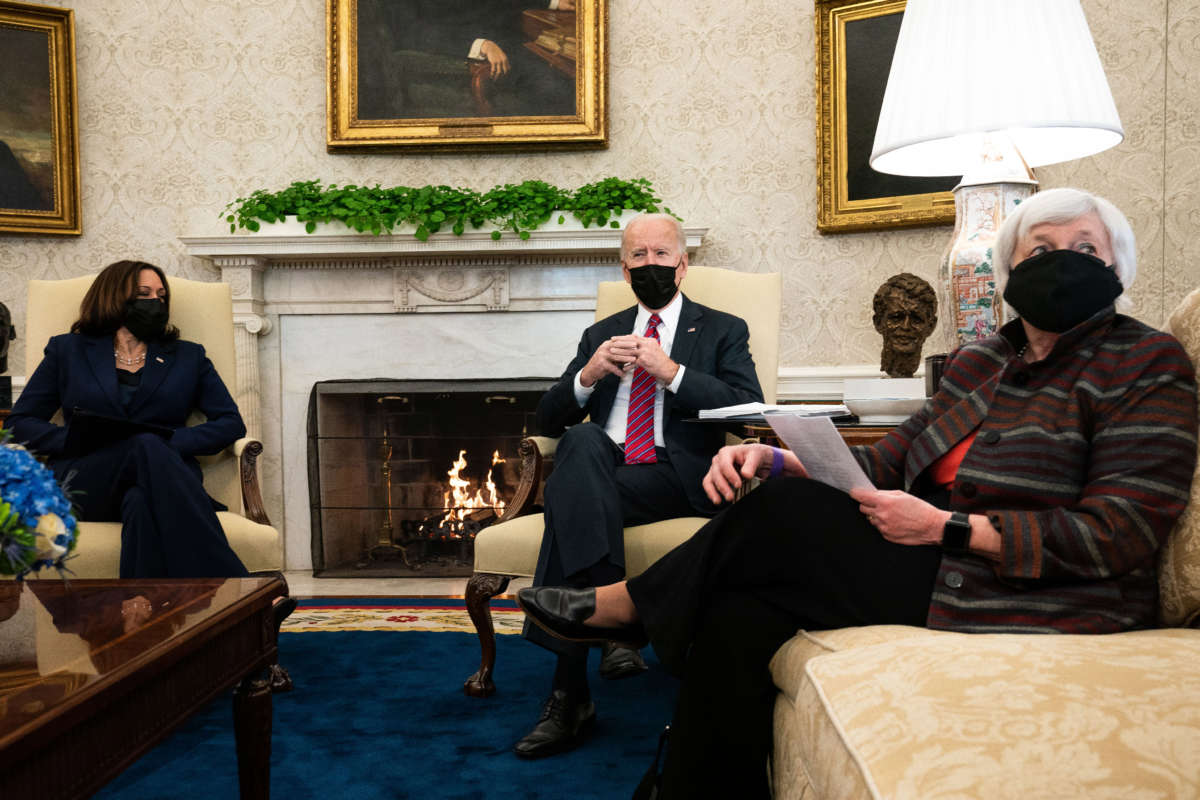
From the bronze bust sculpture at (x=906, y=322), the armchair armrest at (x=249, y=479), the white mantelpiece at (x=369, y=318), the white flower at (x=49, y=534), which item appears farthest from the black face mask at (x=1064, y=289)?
the white mantelpiece at (x=369, y=318)

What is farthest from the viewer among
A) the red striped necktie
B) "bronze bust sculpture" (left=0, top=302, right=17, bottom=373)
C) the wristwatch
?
"bronze bust sculpture" (left=0, top=302, right=17, bottom=373)

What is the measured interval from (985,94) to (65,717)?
76.7 inches

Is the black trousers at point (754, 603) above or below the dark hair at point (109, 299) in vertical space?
below

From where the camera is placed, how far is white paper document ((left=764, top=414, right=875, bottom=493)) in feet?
4.88

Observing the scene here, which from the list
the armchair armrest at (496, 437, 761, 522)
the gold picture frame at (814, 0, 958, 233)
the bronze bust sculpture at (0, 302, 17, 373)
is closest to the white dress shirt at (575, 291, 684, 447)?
the armchair armrest at (496, 437, 761, 522)

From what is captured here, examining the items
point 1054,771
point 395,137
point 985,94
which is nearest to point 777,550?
point 1054,771

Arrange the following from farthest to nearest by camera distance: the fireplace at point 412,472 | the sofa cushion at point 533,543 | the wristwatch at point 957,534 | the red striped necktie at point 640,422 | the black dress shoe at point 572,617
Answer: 1. the fireplace at point 412,472
2. the red striped necktie at point 640,422
3. the sofa cushion at point 533,543
4. the black dress shoe at point 572,617
5. the wristwatch at point 957,534

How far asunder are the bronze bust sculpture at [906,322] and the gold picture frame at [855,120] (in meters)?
1.41

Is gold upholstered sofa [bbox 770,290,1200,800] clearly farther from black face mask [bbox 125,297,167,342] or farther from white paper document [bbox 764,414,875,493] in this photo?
black face mask [bbox 125,297,167,342]

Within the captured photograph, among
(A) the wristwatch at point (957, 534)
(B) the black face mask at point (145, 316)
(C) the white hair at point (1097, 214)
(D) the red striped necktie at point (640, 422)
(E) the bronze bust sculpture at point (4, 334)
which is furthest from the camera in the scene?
(E) the bronze bust sculpture at point (4, 334)

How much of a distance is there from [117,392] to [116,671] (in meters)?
1.89

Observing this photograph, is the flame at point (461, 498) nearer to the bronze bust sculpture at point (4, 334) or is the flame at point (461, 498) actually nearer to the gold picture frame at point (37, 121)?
the bronze bust sculpture at point (4, 334)

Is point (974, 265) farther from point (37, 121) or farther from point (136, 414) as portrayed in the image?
point (37, 121)

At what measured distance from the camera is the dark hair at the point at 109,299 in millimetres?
2758
